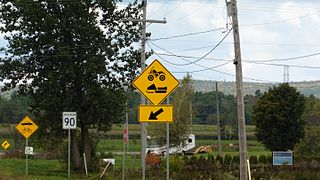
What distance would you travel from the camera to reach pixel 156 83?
50.1 feet

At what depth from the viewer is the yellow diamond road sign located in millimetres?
15055

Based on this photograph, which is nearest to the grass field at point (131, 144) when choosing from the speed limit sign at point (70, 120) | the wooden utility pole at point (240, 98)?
the speed limit sign at point (70, 120)

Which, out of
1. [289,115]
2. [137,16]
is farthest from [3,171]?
[289,115]

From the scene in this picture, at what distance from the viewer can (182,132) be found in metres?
62.5

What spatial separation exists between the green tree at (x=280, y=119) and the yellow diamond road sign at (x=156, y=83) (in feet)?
95.4

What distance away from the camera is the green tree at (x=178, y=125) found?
61094mm

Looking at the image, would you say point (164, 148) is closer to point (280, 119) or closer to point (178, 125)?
point (178, 125)

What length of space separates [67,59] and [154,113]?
19502 millimetres

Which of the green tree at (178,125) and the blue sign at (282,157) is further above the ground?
the green tree at (178,125)

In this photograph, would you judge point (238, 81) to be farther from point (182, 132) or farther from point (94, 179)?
point (182, 132)

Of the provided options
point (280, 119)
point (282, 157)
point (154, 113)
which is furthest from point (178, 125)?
point (154, 113)

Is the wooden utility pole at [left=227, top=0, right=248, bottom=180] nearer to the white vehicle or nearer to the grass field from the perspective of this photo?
the grass field

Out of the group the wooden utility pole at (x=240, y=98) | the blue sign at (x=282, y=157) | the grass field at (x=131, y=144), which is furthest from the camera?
the grass field at (x=131, y=144)

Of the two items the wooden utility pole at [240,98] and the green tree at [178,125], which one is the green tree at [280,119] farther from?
the wooden utility pole at [240,98]
